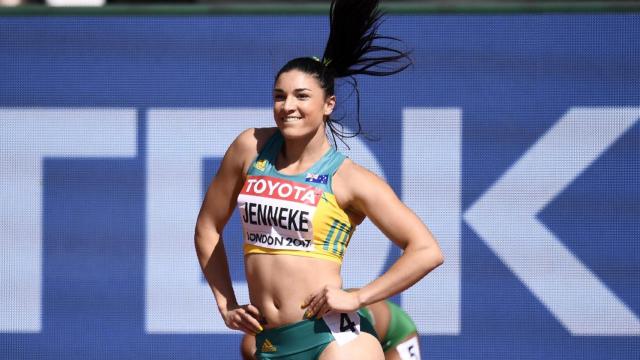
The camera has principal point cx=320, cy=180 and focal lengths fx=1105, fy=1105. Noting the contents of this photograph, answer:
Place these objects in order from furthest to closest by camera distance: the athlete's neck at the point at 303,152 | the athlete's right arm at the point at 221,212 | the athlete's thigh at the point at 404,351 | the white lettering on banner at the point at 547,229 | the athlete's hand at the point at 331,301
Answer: the white lettering on banner at the point at 547,229 < the athlete's thigh at the point at 404,351 < the athlete's right arm at the point at 221,212 < the athlete's neck at the point at 303,152 < the athlete's hand at the point at 331,301

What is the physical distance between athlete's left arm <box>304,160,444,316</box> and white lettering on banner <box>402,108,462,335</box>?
189 cm

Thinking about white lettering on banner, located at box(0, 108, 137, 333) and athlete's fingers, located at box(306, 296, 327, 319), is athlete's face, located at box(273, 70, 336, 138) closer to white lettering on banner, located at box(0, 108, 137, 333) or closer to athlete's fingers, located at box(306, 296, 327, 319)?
athlete's fingers, located at box(306, 296, 327, 319)

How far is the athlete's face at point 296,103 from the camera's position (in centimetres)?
398

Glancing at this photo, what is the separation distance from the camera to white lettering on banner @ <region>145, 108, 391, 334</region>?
5875 millimetres

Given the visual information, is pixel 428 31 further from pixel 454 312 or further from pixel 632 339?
pixel 632 339

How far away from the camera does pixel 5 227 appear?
5938mm

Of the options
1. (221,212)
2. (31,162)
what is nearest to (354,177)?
(221,212)

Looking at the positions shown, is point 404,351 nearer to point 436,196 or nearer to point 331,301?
point 331,301

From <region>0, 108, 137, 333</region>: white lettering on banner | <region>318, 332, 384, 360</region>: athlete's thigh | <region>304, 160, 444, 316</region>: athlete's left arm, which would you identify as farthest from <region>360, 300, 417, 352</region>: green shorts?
<region>0, 108, 137, 333</region>: white lettering on banner

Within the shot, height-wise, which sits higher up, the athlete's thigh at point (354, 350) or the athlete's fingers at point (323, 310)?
the athlete's fingers at point (323, 310)

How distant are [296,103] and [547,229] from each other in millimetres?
2313

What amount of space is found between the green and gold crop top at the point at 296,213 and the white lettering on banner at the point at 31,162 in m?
2.04

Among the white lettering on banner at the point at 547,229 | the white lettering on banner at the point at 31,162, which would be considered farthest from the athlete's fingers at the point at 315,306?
the white lettering on banner at the point at 31,162

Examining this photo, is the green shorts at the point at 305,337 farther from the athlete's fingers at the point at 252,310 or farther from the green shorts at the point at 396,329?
the green shorts at the point at 396,329
